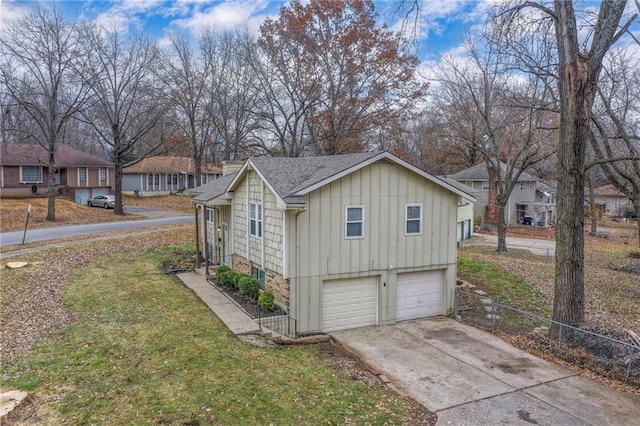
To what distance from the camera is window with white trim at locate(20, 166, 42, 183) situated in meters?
37.6

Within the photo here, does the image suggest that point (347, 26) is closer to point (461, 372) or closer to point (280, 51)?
point (280, 51)

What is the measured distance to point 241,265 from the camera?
53.1ft

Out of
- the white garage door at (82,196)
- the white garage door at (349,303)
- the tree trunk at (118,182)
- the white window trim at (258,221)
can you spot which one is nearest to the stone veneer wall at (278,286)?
the white garage door at (349,303)

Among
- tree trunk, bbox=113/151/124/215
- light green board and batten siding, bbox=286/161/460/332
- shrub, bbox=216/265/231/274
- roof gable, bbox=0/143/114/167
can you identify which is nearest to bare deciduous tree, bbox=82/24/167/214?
tree trunk, bbox=113/151/124/215

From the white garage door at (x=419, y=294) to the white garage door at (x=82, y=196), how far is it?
1442 inches

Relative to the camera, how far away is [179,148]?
137ft

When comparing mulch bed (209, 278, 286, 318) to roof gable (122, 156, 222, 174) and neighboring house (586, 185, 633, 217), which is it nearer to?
roof gable (122, 156, 222, 174)

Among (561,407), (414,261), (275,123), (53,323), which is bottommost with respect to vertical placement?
(561,407)

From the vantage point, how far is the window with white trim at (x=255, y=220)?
14284 mm

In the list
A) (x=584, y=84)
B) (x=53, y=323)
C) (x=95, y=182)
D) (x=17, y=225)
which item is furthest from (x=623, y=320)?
(x=95, y=182)

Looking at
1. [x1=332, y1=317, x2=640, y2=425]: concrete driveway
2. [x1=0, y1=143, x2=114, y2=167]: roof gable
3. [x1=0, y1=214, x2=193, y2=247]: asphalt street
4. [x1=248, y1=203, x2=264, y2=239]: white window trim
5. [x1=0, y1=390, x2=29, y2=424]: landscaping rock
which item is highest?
[x1=0, y1=143, x2=114, y2=167]: roof gable

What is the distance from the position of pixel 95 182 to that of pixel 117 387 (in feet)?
128

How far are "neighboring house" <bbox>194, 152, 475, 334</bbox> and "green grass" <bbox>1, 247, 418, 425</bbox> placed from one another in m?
2.20

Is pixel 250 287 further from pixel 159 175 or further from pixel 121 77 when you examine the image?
pixel 159 175
